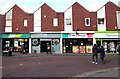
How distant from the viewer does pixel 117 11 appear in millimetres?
25734

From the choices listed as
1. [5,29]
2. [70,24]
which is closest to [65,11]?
[70,24]

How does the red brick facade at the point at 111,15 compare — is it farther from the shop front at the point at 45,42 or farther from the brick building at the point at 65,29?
the shop front at the point at 45,42

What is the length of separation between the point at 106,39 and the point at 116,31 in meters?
2.00

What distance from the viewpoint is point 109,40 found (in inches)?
997

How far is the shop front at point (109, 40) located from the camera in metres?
25.0

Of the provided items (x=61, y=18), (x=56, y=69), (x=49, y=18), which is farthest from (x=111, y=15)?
(x=56, y=69)

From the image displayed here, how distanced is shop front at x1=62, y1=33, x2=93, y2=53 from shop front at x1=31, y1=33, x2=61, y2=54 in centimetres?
117

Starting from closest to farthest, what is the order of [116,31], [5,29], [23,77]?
[23,77], [116,31], [5,29]

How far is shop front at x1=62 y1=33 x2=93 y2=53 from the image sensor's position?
1005 inches

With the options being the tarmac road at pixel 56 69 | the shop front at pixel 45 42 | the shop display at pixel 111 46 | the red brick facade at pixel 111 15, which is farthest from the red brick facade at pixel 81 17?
the tarmac road at pixel 56 69

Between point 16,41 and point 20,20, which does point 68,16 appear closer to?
point 20,20

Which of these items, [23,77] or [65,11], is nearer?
[23,77]

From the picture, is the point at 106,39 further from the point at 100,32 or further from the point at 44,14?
the point at 44,14

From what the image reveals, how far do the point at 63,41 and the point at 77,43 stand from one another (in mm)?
2342
